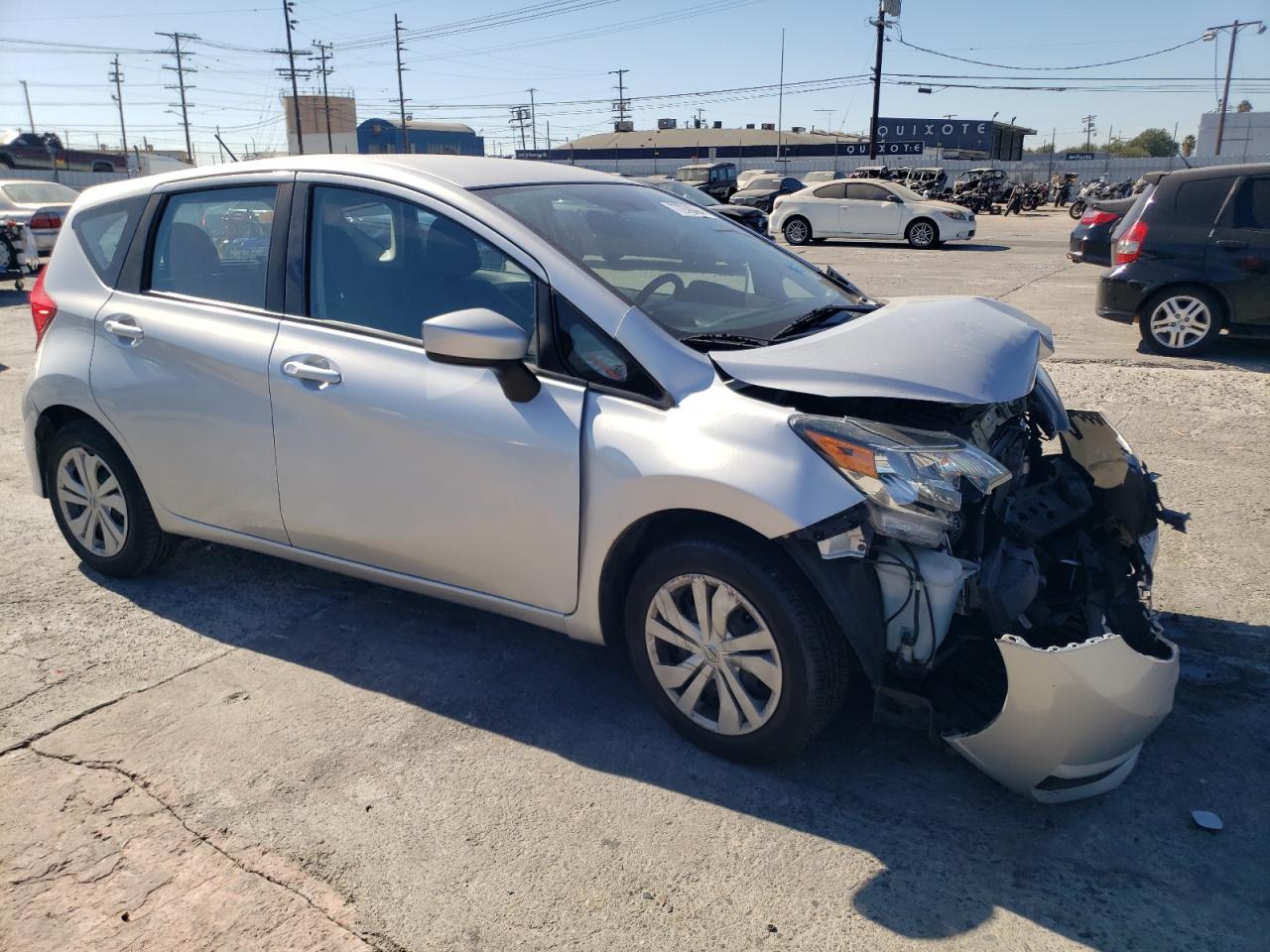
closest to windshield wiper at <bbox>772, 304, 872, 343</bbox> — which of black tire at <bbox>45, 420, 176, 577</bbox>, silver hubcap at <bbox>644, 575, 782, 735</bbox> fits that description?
silver hubcap at <bbox>644, 575, 782, 735</bbox>

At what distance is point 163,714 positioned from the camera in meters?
3.35

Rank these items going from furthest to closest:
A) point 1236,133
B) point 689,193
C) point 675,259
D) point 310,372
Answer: point 1236,133 → point 689,193 → point 675,259 → point 310,372

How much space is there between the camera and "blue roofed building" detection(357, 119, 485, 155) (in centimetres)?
7238

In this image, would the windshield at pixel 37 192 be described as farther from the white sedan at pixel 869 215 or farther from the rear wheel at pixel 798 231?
the rear wheel at pixel 798 231

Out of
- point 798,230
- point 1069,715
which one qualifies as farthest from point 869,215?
point 1069,715

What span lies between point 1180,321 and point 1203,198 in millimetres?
1078

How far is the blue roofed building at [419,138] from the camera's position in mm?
72375

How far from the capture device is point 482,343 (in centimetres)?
290

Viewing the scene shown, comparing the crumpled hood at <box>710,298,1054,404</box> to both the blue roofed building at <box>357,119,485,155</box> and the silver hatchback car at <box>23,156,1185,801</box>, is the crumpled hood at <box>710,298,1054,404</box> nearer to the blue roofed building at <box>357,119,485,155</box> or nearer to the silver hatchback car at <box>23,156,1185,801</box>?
the silver hatchback car at <box>23,156,1185,801</box>

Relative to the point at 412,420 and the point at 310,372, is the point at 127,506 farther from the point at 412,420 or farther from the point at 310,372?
the point at 412,420

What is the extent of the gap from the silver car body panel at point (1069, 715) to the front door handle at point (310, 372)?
2312 millimetres

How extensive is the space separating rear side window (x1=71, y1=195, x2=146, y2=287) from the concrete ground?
1.42 metres

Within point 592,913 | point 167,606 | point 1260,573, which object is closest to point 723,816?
point 592,913

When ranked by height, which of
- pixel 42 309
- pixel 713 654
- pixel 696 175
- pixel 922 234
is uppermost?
Answer: pixel 696 175
